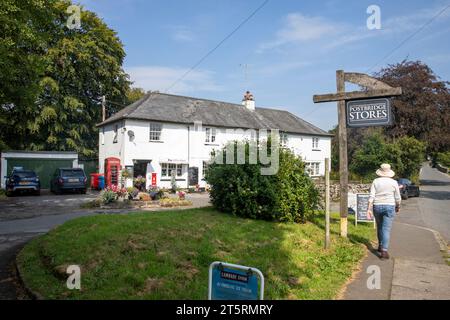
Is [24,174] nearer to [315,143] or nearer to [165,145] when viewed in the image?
[165,145]

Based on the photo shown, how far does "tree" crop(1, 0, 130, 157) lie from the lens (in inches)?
1396

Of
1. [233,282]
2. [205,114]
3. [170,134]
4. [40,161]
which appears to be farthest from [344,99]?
[40,161]

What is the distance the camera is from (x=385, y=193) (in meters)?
7.53

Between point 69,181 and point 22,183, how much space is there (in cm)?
275

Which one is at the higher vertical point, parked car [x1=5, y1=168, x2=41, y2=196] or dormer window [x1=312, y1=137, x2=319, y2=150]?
dormer window [x1=312, y1=137, x2=319, y2=150]

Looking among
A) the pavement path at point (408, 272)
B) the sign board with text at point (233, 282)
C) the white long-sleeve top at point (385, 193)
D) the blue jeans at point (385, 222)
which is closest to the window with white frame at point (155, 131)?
the pavement path at point (408, 272)

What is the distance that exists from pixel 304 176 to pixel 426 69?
123 ft

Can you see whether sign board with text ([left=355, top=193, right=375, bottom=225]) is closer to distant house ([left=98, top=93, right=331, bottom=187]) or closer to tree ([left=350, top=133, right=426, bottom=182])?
distant house ([left=98, top=93, right=331, bottom=187])

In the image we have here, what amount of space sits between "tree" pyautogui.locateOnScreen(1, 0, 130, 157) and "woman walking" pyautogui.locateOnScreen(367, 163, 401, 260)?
3316 centimetres

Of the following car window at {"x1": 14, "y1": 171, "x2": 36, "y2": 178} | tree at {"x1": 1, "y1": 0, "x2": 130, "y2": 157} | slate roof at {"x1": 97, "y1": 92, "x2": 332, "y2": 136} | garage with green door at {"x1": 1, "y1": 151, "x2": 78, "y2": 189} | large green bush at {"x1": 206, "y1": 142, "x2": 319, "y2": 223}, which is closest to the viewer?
large green bush at {"x1": 206, "y1": 142, "x2": 319, "y2": 223}

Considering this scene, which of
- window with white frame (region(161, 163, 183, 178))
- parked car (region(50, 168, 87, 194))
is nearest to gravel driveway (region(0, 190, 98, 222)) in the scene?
parked car (region(50, 168, 87, 194))

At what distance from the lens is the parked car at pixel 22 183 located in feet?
77.0

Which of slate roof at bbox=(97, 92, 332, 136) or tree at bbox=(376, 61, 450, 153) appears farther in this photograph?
tree at bbox=(376, 61, 450, 153)
